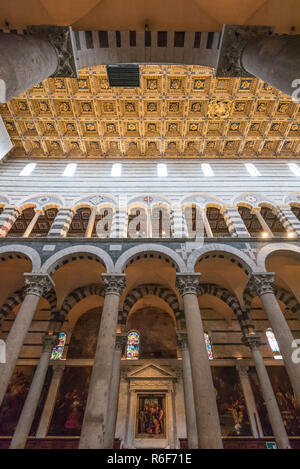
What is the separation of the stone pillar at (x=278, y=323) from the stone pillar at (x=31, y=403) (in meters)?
7.37

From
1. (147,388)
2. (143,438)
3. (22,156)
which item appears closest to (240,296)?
(147,388)

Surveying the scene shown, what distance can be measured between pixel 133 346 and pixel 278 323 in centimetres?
674

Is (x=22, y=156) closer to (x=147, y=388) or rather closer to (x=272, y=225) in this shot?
(x=147, y=388)

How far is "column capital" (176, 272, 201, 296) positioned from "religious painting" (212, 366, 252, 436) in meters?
5.24

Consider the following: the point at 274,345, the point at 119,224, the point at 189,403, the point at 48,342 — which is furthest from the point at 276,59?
the point at 274,345

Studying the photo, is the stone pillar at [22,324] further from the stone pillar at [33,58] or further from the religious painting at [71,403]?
the stone pillar at [33,58]

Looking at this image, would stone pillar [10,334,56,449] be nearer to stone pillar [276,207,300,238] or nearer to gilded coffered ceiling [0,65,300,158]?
gilded coffered ceiling [0,65,300,158]

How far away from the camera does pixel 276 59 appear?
4.82m

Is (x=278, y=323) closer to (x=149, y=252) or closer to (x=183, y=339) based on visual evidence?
(x=183, y=339)

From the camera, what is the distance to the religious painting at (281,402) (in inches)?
361

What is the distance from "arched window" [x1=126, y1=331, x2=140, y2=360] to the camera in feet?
35.7

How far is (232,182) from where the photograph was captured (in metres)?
12.1

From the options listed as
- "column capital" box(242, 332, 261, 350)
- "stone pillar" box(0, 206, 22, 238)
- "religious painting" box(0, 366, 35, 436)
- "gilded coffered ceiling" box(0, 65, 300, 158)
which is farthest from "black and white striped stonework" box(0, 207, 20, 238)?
"column capital" box(242, 332, 261, 350)
